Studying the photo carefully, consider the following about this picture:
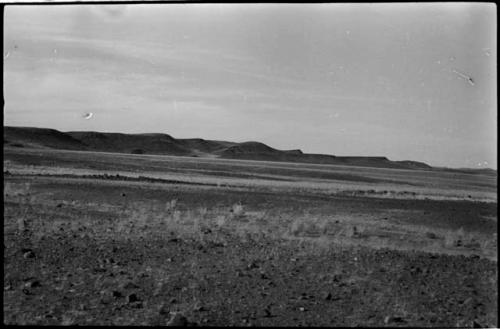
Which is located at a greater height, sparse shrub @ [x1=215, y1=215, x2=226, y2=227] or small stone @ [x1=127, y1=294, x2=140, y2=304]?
sparse shrub @ [x1=215, y1=215, x2=226, y2=227]

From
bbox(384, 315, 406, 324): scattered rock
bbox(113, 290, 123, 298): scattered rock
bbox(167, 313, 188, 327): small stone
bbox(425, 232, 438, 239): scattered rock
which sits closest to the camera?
bbox(167, 313, 188, 327): small stone

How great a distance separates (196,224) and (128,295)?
4.17m

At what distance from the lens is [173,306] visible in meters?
5.96

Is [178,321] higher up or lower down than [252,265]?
lower down

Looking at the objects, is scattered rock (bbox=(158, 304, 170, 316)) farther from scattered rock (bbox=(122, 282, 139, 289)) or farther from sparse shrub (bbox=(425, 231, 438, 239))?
sparse shrub (bbox=(425, 231, 438, 239))

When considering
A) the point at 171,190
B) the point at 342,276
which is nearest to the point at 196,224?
the point at 342,276

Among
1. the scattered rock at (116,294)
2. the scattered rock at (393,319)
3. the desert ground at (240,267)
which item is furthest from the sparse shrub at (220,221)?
the scattered rock at (393,319)

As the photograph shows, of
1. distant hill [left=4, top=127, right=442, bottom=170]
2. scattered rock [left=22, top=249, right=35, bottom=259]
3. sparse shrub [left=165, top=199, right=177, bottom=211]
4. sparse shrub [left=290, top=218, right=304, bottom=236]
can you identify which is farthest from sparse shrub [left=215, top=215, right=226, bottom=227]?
distant hill [left=4, top=127, right=442, bottom=170]

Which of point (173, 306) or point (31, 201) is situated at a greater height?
point (31, 201)

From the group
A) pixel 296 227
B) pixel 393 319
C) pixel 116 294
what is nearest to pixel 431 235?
pixel 296 227

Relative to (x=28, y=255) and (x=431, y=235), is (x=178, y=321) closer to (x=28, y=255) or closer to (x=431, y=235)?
(x=28, y=255)

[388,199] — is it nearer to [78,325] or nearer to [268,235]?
[268,235]

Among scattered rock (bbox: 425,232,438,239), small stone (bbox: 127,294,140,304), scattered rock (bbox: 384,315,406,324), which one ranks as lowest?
scattered rock (bbox: 384,315,406,324)

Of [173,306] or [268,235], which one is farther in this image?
[268,235]
